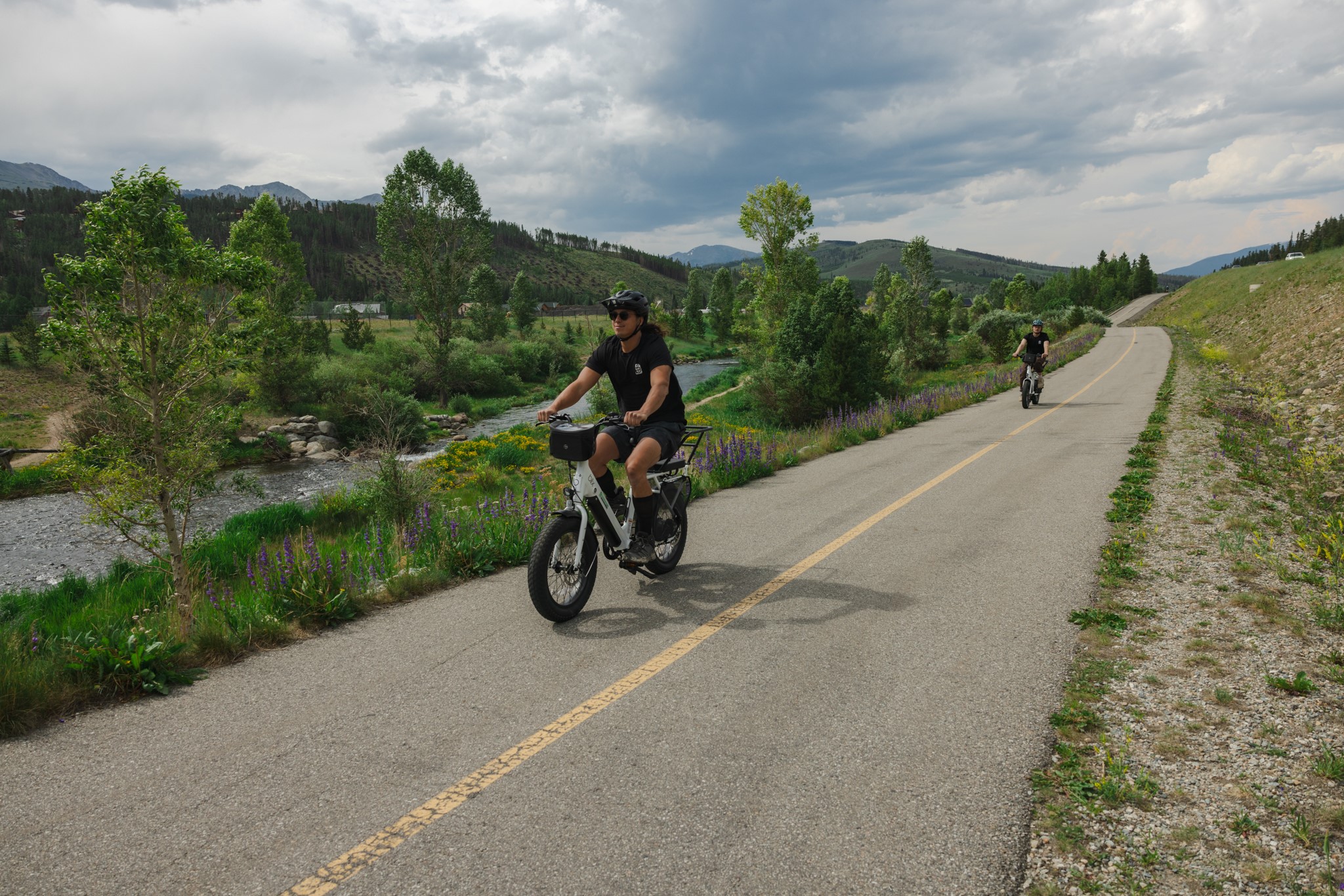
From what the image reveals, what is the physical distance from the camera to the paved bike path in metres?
2.70

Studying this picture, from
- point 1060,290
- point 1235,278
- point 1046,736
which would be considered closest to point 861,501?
point 1046,736

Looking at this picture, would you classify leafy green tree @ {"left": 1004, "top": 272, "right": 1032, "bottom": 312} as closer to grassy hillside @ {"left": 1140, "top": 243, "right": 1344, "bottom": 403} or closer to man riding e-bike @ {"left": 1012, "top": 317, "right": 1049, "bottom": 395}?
grassy hillside @ {"left": 1140, "top": 243, "right": 1344, "bottom": 403}

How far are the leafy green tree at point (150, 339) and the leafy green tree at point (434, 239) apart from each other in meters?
35.7

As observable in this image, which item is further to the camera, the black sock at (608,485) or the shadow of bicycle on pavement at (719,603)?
the black sock at (608,485)

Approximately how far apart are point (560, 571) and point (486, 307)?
58.7m

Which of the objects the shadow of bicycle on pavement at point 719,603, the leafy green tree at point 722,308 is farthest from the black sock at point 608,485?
the leafy green tree at point 722,308

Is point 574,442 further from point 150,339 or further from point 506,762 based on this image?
point 150,339

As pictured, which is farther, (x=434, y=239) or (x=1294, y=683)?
(x=434, y=239)

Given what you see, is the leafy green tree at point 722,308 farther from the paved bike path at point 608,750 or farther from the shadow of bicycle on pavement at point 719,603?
the paved bike path at point 608,750

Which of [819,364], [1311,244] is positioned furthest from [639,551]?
[1311,244]

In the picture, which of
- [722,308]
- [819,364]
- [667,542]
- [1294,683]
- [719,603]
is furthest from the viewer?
[722,308]

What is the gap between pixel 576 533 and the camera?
17.5ft

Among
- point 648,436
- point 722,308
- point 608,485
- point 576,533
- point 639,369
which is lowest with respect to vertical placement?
point 576,533

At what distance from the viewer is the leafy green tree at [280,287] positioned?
33125 mm
